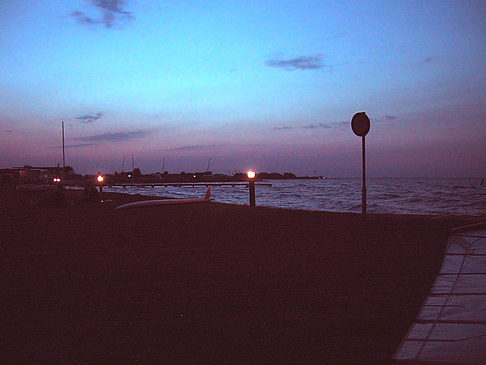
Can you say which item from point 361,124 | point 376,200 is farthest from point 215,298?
point 376,200

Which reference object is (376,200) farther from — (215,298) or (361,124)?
(215,298)

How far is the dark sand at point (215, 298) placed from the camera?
314 centimetres

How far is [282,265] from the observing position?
20.9ft

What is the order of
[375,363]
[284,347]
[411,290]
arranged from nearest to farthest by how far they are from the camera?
[375,363] < [284,347] < [411,290]

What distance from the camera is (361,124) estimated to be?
11555mm

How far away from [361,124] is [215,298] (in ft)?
27.7

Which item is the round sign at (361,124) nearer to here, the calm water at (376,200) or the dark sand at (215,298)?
the dark sand at (215,298)

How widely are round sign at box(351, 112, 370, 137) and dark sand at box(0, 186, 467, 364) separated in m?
3.40

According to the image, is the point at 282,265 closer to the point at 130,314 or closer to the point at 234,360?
the point at 130,314

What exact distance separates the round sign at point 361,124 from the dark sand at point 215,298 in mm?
3397

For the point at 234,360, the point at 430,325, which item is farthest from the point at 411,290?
the point at 234,360

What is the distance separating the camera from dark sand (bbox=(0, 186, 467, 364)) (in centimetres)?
314

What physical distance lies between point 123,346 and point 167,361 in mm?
501

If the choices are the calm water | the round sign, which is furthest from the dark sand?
the calm water
